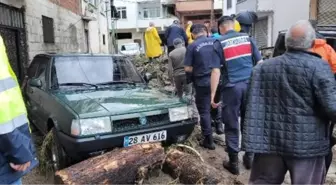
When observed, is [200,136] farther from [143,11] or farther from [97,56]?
[143,11]

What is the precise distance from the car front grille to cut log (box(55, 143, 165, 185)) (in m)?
0.25

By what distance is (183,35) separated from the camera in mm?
10125

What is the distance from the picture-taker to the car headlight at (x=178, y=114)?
4184 millimetres

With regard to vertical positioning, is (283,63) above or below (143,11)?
below

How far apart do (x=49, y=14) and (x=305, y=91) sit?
10406mm

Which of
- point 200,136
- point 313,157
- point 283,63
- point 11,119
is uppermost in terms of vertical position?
point 283,63

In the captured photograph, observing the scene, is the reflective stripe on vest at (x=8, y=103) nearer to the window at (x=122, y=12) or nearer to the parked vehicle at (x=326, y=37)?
the parked vehicle at (x=326, y=37)

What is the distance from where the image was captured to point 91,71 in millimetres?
4895

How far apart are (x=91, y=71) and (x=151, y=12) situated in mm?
40793

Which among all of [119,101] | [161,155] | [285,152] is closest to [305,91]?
[285,152]

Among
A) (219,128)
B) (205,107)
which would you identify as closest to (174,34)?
(219,128)

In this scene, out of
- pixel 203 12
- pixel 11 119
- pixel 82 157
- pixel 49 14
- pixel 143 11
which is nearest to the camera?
pixel 11 119

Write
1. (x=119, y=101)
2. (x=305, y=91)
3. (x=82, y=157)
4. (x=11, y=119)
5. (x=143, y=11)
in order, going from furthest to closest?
(x=143, y=11), (x=119, y=101), (x=82, y=157), (x=305, y=91), (x=11, y=119)

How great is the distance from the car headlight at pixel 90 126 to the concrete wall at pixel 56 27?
6.51 meters
